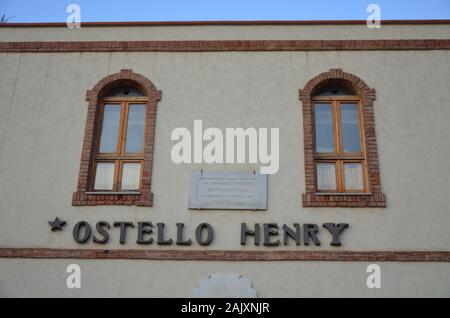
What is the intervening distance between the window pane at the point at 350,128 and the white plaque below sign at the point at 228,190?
1.71 m

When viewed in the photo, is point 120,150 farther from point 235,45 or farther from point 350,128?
point 350,128

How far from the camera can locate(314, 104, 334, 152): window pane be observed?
948 centimetres

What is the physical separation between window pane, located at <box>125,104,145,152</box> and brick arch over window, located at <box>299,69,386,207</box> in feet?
9.52

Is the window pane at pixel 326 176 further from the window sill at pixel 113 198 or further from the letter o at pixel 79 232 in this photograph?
the letter o at pixel 79 232

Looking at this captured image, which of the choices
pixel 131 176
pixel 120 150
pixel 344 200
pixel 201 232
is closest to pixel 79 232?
pixel 131 176

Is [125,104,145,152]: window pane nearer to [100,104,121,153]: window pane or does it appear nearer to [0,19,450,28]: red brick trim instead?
[100,104,121,153]: window pane

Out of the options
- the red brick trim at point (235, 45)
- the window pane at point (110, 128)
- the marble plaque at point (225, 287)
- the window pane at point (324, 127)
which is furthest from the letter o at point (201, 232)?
the red brick trim at point (235, 45)

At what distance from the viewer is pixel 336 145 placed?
31.0 feet

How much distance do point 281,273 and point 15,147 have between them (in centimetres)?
507

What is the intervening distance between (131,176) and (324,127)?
11.6 feet

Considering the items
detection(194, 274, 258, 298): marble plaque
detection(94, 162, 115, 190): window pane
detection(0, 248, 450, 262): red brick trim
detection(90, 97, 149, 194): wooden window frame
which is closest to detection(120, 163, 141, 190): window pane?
detection(90, 97, 149, 194): wooden window frame
